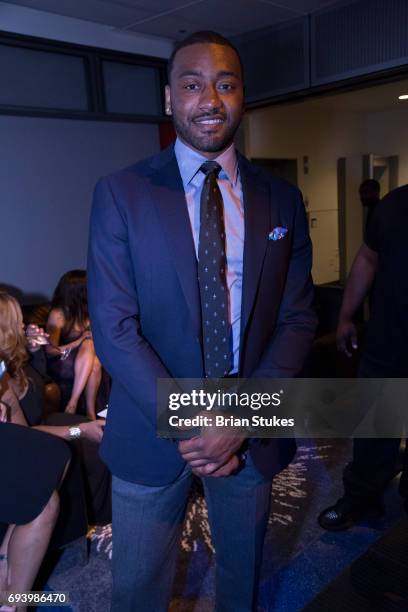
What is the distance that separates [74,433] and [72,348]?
112 centimetres

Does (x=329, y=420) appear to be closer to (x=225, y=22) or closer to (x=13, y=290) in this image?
(x=13, y=290)

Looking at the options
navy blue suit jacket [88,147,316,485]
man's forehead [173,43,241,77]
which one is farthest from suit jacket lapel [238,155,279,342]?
man's forehead [173,43,241,77]

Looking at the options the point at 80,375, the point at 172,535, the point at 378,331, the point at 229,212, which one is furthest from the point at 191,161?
the point at 80,375

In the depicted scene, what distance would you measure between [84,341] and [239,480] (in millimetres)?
2038

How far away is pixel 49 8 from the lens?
3.16m

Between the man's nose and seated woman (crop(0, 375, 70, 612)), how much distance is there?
1.14 meters

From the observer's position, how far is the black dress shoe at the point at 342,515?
2074 millimetres

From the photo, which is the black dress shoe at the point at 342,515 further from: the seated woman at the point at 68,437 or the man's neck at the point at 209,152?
the man's neck at the point at 209,152

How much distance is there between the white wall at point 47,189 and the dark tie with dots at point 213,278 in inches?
111

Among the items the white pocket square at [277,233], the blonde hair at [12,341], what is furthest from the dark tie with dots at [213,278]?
the blonde hair at [12,341]

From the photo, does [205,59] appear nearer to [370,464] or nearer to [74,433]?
[74,433]

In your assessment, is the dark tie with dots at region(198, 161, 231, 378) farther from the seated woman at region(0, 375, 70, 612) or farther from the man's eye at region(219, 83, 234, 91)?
the seated woman at region(0, 375, 70, 612)

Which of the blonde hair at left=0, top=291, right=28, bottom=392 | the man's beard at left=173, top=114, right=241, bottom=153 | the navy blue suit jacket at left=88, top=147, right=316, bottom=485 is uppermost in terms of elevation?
the man's beard at left=173, top=114, right=241, bottom=153

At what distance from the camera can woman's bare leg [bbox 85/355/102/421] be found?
2.98 meters
